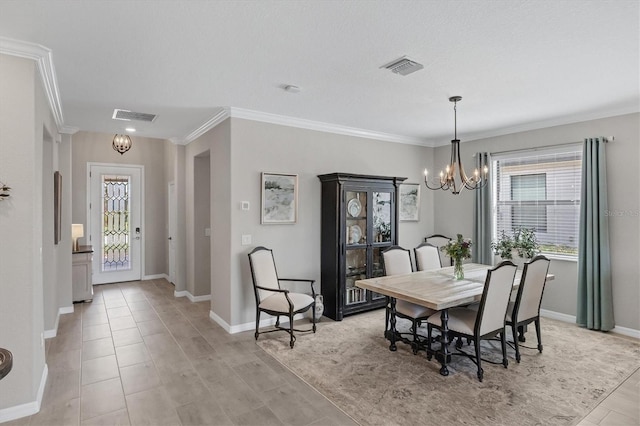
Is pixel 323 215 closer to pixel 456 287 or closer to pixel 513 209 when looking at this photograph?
pixel 456 287

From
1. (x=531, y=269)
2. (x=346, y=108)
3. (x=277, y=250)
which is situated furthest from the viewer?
(x=277, y=250)

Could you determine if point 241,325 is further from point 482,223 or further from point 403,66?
point 482,223

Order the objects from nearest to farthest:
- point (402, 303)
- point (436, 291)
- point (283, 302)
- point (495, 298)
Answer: point (495, 298)
point (436, 291)
point (402, 303)
point (283, 302)

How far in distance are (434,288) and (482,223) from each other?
2550 millimetres

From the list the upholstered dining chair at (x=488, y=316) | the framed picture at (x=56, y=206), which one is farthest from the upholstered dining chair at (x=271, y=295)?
the framed picture at (x=56, y=206)

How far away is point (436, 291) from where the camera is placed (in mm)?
3287

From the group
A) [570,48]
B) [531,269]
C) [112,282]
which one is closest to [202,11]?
[570,48]

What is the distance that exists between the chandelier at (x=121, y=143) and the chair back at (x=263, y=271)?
13.1 ft

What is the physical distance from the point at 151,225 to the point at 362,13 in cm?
653

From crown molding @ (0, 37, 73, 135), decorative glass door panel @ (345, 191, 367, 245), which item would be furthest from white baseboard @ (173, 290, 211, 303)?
crown molding @ (0, 37, 73, 135)

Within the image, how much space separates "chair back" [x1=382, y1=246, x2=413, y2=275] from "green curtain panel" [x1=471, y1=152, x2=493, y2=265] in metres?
1.67

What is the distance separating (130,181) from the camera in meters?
7.13

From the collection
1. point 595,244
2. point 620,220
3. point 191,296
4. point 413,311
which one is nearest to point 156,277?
point 191,296

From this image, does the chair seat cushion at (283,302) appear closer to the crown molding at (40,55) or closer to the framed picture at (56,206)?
the framed picture at (56,206)
